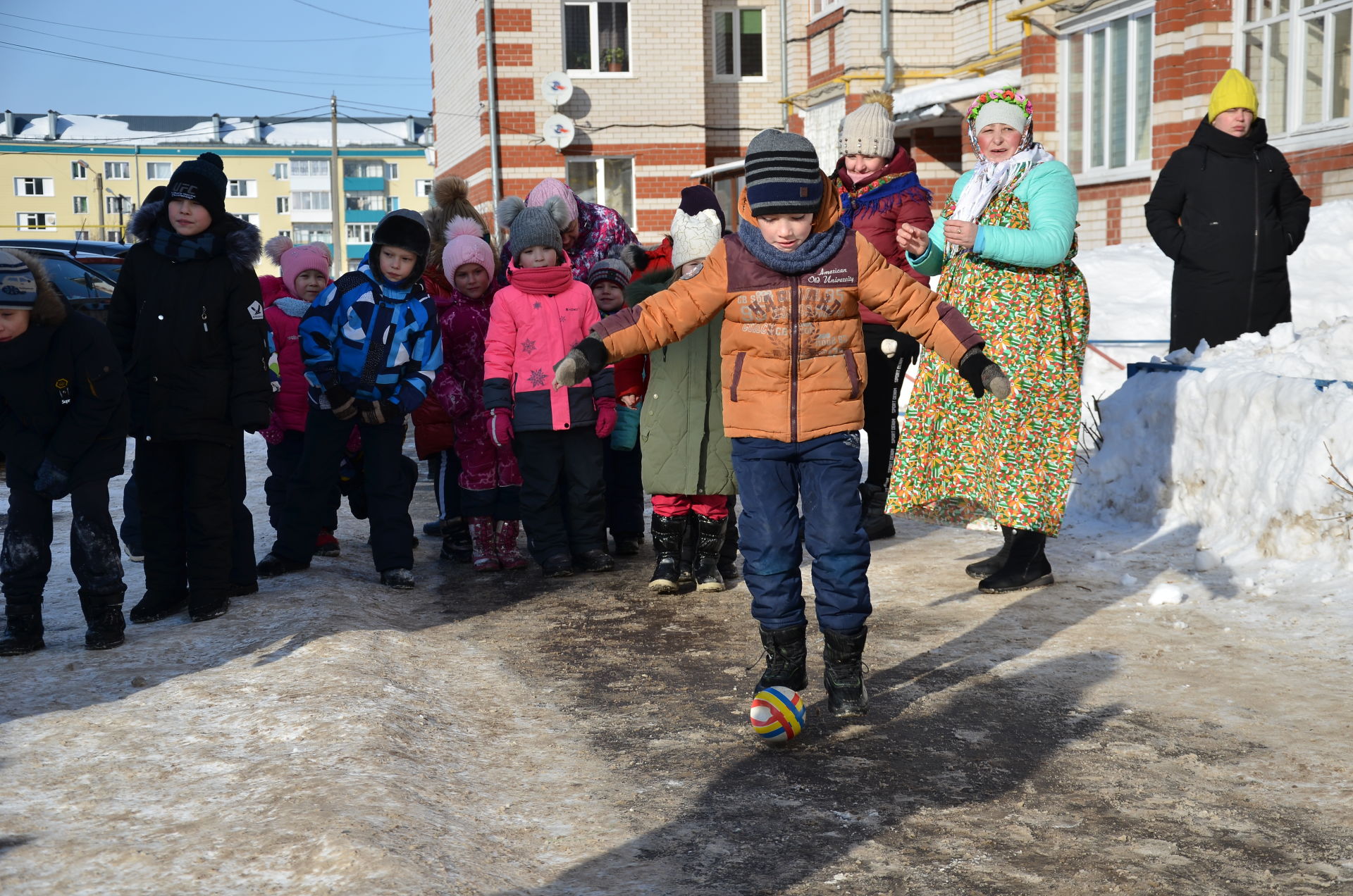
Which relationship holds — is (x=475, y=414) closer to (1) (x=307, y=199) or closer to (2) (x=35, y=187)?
(1) (x=307, y=199)

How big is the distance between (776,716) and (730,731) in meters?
0.26

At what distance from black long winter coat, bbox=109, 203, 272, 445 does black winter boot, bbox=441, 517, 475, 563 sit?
5.52ft

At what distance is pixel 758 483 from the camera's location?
13.3 feet

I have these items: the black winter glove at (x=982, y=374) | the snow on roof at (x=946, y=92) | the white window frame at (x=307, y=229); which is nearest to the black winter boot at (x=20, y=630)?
the black winter glove at (x=982, y=374)

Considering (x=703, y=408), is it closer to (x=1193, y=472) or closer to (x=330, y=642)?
(x=330, y=642)

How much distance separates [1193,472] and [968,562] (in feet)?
4.42

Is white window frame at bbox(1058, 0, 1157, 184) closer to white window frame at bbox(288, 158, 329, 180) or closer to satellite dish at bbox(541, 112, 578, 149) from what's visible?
satellite dish at bbox(541, 112, 578, 149)

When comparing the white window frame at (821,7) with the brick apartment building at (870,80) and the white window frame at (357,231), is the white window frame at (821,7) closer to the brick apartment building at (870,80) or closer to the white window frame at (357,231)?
the brick apartment building at (870,80)

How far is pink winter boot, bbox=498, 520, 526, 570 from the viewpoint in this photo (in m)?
6.57

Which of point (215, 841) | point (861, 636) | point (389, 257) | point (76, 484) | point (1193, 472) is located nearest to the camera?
point (215, 841)

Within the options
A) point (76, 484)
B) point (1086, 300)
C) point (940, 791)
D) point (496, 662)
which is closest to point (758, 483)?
point (940, 791)

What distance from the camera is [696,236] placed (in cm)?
575

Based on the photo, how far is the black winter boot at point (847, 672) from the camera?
4.02 meters

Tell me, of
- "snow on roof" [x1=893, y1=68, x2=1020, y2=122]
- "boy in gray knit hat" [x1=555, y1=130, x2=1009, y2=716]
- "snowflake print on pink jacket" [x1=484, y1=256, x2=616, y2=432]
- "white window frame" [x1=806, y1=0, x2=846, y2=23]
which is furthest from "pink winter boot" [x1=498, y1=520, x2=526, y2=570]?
"white window frame" [x1=806, y1=0, x2=846, y2=23]
